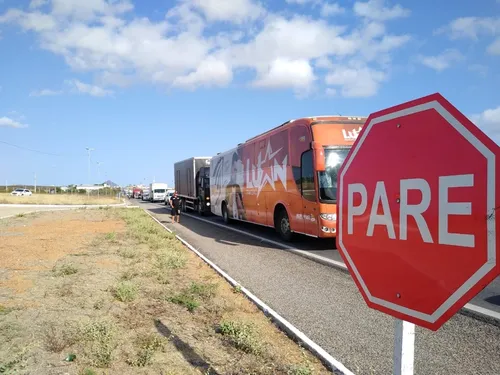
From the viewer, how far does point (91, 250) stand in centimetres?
1063

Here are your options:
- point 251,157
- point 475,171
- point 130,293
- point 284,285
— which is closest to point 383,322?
point 284,285

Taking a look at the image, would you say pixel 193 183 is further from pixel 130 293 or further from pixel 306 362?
pixel 306 362

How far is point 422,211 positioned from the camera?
1511mm

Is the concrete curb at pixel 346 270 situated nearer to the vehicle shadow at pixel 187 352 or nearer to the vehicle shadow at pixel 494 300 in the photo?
the vehicle shadow at pixel 494 300

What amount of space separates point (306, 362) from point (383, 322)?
1659 millimetres

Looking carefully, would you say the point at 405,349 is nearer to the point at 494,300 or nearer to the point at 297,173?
the point at 494,300

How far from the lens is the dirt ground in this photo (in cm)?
356

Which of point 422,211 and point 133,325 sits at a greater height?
point 422,211

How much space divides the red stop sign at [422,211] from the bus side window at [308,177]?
8367 mm

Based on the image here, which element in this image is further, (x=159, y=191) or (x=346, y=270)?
(x=159, y=191)

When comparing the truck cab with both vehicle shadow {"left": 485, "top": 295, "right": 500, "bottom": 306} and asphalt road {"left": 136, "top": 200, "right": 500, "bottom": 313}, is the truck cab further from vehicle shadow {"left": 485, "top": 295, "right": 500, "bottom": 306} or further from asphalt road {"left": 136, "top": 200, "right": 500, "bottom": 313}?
vehicle shadow {"left": 485, "top": 295, "right": 500, "bottom": 306}

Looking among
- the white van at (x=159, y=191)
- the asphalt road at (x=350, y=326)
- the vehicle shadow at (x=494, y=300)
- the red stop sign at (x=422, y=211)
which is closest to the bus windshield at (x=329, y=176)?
the asphalt road at (x=350, y=326)

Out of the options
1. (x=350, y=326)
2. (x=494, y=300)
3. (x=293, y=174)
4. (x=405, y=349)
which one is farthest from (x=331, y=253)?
(x=405, y=349)

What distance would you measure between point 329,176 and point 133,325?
265 inches
